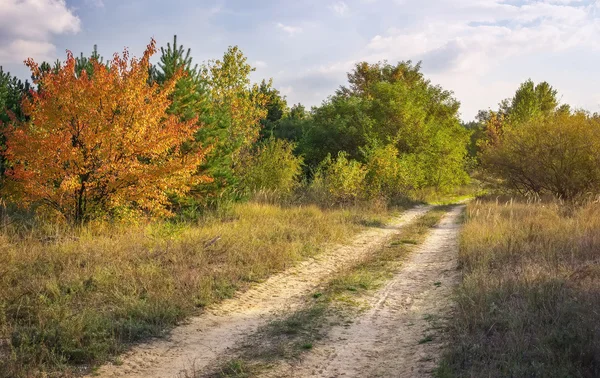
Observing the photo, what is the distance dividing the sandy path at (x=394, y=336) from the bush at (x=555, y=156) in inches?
532

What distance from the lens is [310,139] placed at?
108 feet

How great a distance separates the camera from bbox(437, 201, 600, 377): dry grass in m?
4.92

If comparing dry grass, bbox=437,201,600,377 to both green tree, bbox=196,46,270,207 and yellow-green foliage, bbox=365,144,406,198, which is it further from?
yellow-green foliage, bbox=365,144,406,198

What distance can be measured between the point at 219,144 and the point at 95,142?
7382 mm

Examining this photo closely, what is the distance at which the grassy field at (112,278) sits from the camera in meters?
5.89

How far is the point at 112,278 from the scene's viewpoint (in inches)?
335

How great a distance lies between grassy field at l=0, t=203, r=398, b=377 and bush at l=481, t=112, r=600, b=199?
41.3ft

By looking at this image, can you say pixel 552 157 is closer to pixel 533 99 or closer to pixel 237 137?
pixel 237 137

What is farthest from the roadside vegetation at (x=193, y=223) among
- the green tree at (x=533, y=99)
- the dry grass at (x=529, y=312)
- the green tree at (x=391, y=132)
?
the green tree at (x=533, y=99)

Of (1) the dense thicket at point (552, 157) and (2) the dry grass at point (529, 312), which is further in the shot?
(1) the dense thicket at point (552, 157)

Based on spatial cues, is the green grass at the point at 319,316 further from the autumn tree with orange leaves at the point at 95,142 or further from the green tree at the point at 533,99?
the green tree at the point at 533,99

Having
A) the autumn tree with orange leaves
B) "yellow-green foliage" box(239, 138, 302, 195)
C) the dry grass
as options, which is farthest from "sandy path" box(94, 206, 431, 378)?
"yellow-green foliage" box(239, 138, 302, 195)

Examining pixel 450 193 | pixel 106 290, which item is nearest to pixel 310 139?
pixel 450 193

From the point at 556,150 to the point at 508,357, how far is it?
19288 millimetres
